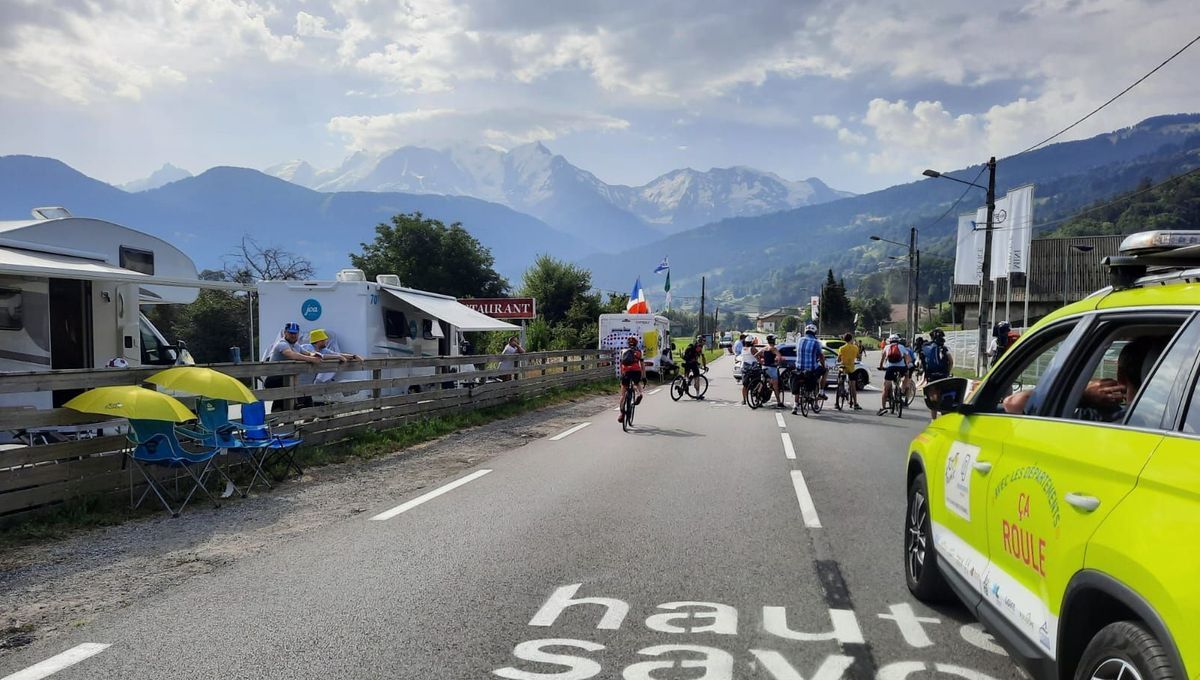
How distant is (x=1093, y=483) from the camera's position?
247 cm

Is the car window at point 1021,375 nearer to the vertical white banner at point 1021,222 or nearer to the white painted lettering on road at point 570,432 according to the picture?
the white painted lettering on road at point 570,432

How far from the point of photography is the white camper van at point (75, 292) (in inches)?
382

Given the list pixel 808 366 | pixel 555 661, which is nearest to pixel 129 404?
pixel 555 661

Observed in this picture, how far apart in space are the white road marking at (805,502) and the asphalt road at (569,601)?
5cm

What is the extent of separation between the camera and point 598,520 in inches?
268

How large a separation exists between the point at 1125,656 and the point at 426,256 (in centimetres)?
6213

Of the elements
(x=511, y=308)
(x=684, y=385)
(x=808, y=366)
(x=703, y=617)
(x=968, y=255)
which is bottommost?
(x=684, y=385)

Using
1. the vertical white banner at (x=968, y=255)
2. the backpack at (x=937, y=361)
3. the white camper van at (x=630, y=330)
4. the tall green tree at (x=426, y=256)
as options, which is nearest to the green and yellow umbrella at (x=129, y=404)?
the backpack at (x=937, y=361)

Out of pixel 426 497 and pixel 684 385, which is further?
A: pixel 684 385

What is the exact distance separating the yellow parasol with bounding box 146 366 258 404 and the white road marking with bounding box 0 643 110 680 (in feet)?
13.0

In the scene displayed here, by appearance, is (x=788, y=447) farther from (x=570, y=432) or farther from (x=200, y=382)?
(x=200, y=382)

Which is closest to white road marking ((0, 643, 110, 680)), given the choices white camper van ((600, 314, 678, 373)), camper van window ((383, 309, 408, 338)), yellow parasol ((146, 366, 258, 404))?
yellow parasol ((146, 366, 258, 404))

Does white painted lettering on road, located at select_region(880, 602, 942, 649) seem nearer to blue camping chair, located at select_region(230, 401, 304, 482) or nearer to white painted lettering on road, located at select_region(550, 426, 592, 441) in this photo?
blue camping chair, located at select_region(230, 401, 304, 482)

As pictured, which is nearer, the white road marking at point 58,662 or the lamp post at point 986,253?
the white road marking at point 58,662
